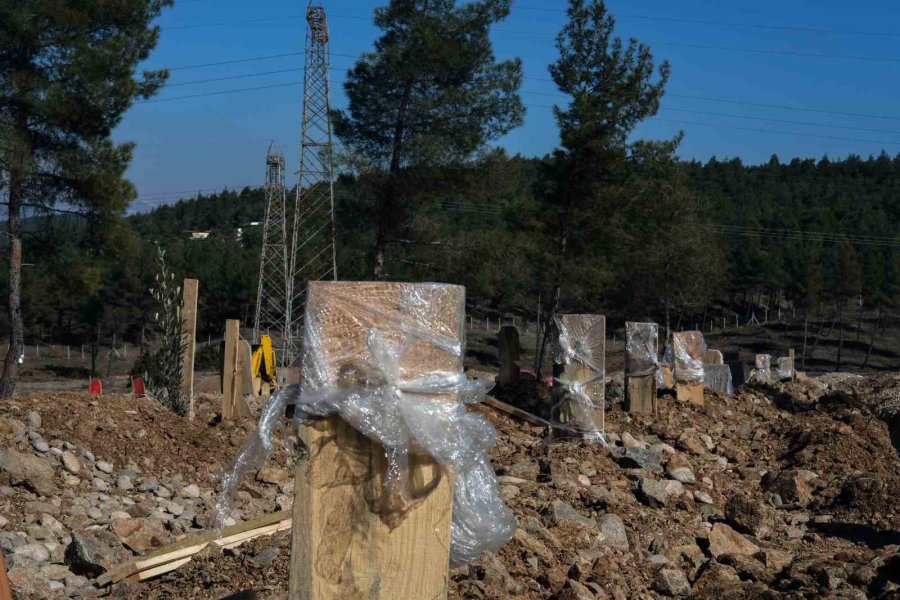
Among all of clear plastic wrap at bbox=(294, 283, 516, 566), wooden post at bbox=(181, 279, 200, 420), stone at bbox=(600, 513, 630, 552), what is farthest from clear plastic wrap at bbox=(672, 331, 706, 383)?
clear plastic wrap at bbox=(294, 283, 516, 566)

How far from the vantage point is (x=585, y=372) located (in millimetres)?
9227

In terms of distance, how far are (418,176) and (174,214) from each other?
86587mm

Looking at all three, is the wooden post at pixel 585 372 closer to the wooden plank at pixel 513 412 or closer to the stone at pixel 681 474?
the stone at pixel 681 474

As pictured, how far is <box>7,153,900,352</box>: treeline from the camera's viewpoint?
21.6m

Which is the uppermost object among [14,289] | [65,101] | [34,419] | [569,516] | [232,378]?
[65,101]

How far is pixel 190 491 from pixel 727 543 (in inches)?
162

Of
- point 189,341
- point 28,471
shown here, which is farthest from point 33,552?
point 189,341

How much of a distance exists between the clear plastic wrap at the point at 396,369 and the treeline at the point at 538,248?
1561 cm

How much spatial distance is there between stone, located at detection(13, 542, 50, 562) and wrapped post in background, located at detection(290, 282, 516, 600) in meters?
3.81

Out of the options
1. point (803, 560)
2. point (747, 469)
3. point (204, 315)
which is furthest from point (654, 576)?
point (204, 315)

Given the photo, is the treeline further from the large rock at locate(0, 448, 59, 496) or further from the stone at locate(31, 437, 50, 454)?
the large rock at locate(0, 448, 59, 496)

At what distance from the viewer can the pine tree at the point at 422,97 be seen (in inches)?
841

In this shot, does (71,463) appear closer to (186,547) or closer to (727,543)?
(186,547)

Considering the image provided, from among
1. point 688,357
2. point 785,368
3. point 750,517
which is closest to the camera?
point 750,517
